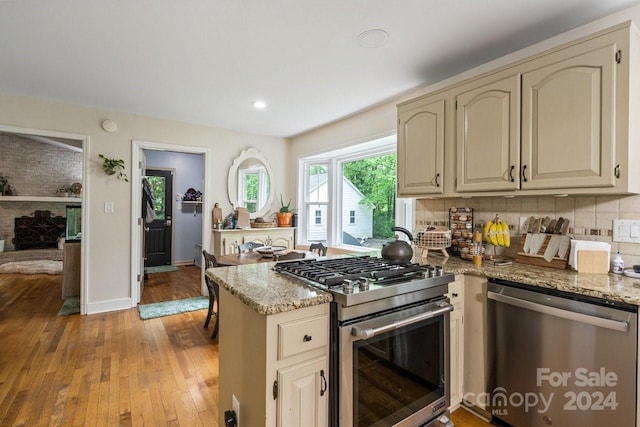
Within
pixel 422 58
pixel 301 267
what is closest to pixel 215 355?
pixel 301 267

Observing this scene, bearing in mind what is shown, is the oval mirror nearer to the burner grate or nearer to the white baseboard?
the white baseboard

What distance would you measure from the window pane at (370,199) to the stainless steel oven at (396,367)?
1959mm

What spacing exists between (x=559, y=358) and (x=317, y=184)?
11.7 ft

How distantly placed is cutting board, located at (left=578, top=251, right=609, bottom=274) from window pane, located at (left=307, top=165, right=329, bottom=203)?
3.09 metres

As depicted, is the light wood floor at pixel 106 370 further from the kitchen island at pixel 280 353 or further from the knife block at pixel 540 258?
the knife block at pixel 540 258

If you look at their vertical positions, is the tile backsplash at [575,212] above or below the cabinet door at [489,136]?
below

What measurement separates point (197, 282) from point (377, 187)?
342cm

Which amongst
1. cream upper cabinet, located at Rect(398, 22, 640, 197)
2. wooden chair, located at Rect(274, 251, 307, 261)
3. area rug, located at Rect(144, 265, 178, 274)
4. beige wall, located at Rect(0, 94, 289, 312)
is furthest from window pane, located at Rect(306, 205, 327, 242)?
area rug, located at Rect(144, 265, 178, 274)

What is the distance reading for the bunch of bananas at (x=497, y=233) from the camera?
2.06 meters

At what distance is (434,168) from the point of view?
229 centimetres

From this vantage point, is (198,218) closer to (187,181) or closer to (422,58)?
(187,181)

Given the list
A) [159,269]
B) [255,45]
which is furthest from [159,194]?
[255,45]

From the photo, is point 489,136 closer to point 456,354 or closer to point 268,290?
point 456,354

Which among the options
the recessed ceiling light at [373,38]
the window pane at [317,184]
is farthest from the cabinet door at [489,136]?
the window pane at [317,184]
